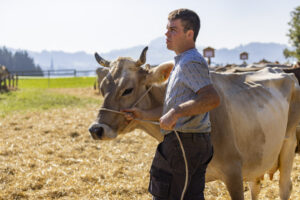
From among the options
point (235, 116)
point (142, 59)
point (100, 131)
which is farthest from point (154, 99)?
point (235, 116)

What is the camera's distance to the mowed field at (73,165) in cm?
455

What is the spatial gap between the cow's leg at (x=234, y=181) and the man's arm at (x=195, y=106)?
45.0 inches

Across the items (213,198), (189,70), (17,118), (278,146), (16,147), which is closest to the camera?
(189,70)

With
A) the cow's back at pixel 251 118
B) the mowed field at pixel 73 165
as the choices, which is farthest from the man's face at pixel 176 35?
the mowed field at pixel 73 165

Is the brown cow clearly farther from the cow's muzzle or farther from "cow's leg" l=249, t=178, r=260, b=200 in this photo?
"cow's leg" l=249, t=178, r=260, b=200

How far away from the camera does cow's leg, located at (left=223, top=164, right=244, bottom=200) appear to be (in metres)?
2.74

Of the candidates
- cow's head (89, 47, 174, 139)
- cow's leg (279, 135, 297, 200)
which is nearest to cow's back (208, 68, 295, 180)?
cow's leg (279, 135, 297, 200)

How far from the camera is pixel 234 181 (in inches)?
108

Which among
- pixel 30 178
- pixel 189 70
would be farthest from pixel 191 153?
pixel 30 178

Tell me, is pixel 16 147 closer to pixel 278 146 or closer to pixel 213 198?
pixel 213 198

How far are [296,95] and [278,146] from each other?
2.47ft

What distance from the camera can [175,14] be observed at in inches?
79.3

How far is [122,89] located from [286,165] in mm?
2358

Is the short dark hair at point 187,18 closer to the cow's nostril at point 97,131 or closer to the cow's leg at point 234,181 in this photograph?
the cow's nostril at point 97,131
